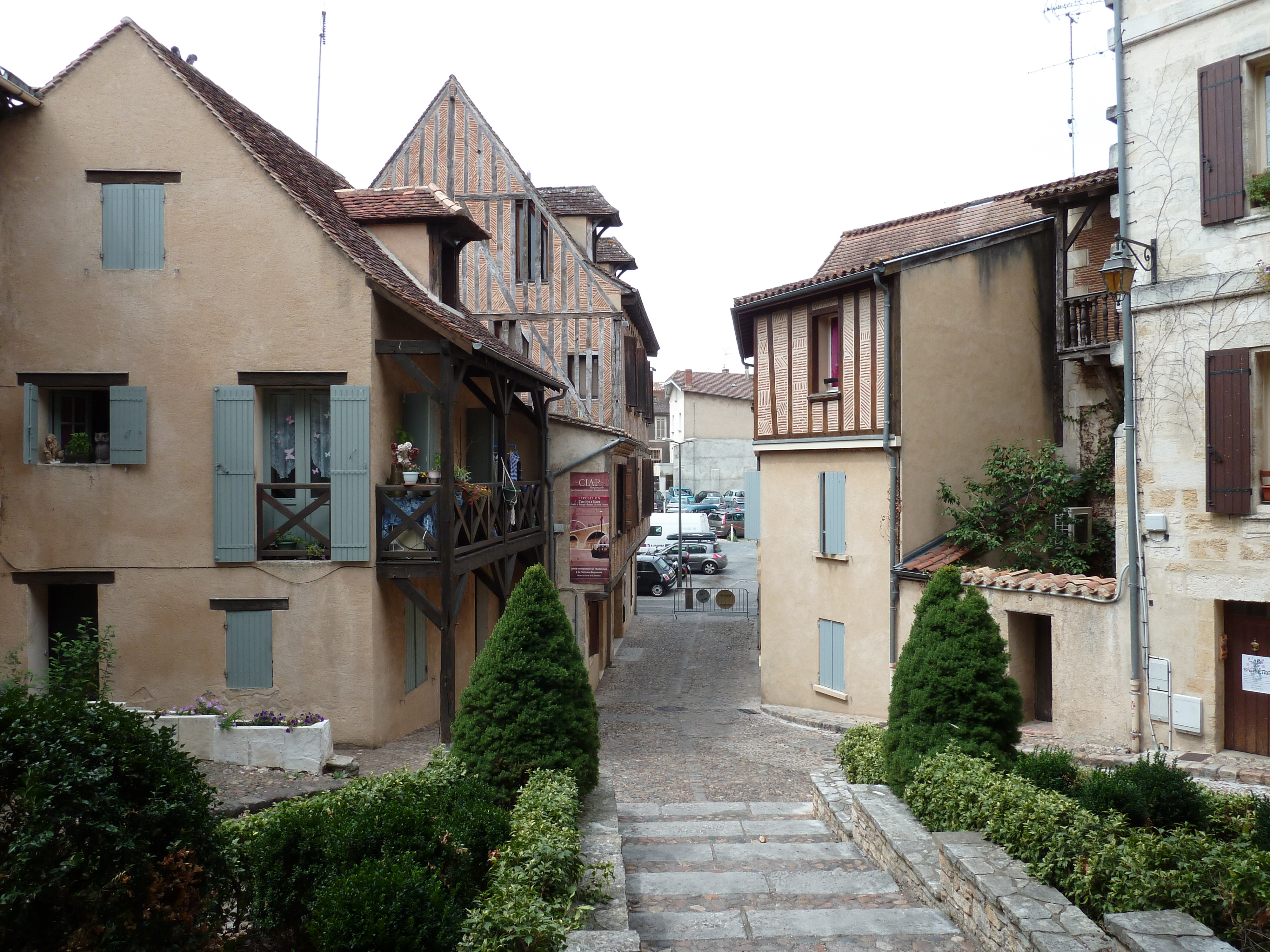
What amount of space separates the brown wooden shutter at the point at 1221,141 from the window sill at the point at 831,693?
23.2ft

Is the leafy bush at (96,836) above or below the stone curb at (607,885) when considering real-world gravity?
above

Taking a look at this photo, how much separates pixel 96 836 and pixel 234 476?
25.9 feet

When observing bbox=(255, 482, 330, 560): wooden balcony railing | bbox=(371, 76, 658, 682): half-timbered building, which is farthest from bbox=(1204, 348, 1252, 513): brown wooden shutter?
bbox=(371, 76, 658, 682): half-timbered building

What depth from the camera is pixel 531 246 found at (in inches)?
816

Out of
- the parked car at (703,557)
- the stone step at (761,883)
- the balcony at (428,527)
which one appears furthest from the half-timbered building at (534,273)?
the parked car at (703,557)

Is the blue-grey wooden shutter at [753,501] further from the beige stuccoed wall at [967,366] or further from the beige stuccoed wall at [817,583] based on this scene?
the beige stuccoed wall at [967,366]

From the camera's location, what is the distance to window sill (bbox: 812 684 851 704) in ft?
51.8

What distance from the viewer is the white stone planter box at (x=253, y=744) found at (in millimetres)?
10312

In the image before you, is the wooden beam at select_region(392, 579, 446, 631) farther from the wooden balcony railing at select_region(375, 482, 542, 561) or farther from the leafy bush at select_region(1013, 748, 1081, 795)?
→ the leafy bush at select_region(1013, 748, 1081, 795)

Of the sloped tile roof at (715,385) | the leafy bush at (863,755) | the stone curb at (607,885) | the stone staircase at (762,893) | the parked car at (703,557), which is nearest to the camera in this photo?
the stone curb at (607,885)

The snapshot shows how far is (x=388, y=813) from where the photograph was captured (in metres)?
5.62

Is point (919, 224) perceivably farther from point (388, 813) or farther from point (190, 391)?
point (388, 813)

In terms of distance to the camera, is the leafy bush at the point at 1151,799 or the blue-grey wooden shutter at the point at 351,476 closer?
the leafy bush at the point at 1151,799

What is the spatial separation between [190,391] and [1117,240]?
10908mm
